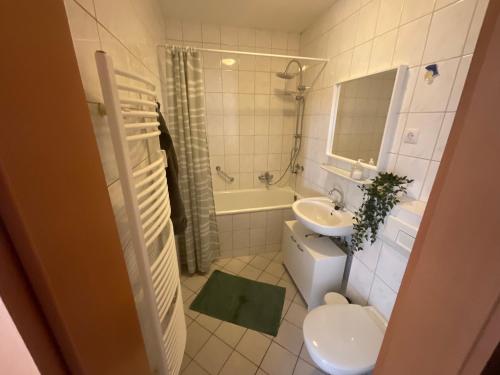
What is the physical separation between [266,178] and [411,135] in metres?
1.93

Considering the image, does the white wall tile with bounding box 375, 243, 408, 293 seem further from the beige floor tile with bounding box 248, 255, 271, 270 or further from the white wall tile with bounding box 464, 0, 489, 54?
the beige floor tile with bounding box 248, 255, 271, 270

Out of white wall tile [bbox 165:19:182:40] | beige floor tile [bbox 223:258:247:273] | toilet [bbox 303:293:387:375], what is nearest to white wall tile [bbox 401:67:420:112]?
toilet [bbox 303:293:387:375]

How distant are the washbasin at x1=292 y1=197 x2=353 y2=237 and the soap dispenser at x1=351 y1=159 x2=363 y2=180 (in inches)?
13.4

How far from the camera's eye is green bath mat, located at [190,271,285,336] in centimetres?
166

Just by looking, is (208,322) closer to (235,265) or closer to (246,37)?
(235,265)

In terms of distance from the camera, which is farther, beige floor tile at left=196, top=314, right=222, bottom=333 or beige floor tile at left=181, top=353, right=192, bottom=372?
beige floor tile at left=196, top=314, right=222, bottom=333

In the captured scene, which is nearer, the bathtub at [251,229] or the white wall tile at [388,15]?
the white wall tile at [388,15]

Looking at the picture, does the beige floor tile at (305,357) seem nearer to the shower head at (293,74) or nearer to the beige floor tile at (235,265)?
the beige floor tile at (235,265)

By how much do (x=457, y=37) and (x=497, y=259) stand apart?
114 cm

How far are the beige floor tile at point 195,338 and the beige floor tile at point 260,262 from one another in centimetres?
→ 84

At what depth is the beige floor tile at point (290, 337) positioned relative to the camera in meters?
1.48

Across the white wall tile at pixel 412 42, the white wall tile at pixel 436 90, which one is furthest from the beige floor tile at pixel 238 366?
the white wall tile at pixel 412 42

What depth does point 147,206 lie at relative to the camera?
0.82 m

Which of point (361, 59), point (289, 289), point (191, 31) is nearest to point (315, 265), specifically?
point (289, 289)
